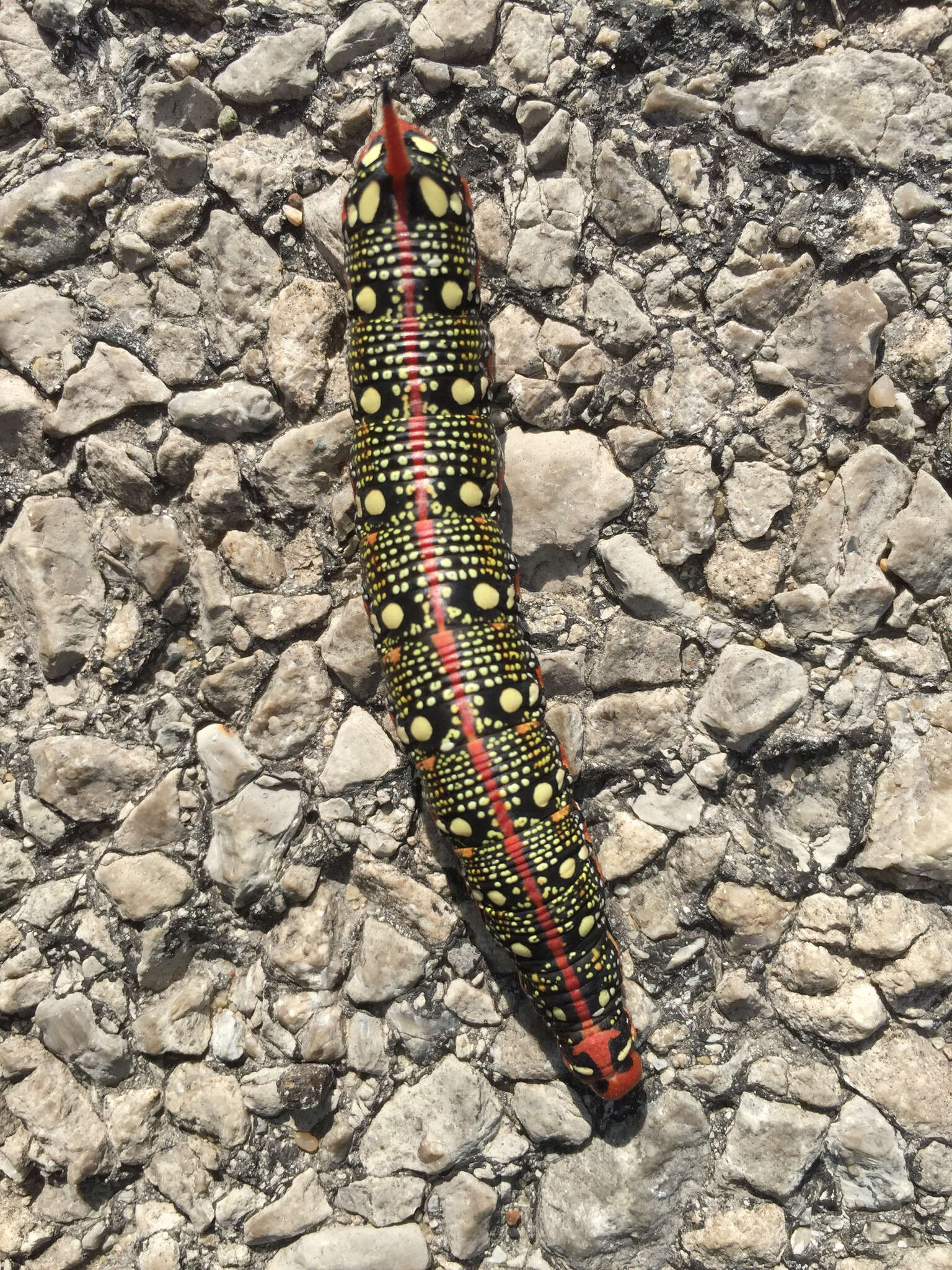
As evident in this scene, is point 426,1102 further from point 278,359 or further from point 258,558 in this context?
point 278,359

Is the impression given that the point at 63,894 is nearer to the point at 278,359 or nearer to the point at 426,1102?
the point at 426,1102

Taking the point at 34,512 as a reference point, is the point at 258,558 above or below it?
below

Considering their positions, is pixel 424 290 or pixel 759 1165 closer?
pixel 424 290

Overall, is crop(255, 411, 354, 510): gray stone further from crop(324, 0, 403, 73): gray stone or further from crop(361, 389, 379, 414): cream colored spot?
crop(324, 0, 403, 73): gray stone

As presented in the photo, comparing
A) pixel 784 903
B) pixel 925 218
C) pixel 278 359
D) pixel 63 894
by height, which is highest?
pixel 925 218

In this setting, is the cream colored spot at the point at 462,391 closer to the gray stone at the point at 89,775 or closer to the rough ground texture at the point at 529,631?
the rough ground texture at the point at 529,631

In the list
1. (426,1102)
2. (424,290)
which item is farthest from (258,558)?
(426,1102)

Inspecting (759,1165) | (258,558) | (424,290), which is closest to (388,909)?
(258,558)
